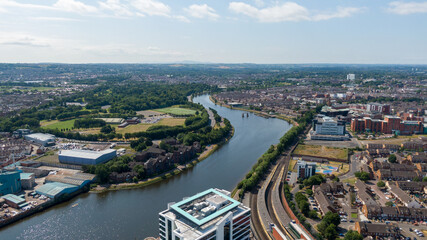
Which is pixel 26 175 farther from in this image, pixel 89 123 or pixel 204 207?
pixel 89 123

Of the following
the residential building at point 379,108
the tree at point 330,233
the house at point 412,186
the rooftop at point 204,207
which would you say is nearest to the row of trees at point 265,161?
the tree at point 330,233

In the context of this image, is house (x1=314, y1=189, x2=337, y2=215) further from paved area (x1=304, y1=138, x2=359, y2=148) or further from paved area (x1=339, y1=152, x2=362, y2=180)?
paved area (x1=304, y1=138, x2=359, y2=148)

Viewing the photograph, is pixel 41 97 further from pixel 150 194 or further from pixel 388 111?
pixel 388 111

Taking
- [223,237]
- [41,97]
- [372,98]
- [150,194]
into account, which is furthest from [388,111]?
[41,97]

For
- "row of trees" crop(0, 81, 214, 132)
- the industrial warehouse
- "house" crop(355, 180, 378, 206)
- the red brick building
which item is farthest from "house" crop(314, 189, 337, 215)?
"row of trees" crop(0, 81, 214, 132)

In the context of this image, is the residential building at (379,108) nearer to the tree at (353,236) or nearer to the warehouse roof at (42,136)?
the tree at (353,236)
